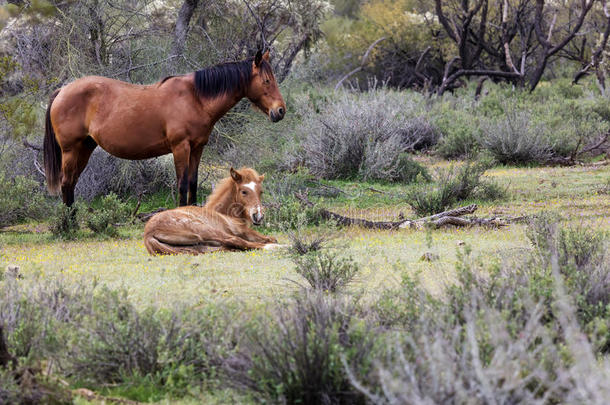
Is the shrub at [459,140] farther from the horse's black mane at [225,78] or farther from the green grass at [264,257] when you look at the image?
the horse's black mane at [225,78]

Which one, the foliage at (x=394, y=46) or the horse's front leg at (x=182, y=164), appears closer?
the horse's front leg at (x=182, y=164)

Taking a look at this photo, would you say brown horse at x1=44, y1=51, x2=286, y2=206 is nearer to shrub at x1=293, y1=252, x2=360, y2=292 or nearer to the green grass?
the green grass

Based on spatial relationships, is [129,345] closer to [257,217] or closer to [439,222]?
[257,217]

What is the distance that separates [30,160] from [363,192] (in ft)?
21.2

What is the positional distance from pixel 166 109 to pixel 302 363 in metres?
6.70

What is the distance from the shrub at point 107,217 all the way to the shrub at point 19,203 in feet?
3.69

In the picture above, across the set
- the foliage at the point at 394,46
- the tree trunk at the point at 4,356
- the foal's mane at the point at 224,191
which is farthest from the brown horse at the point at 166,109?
the foliage at the point at 394,46

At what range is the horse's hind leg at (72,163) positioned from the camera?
35.1 feet

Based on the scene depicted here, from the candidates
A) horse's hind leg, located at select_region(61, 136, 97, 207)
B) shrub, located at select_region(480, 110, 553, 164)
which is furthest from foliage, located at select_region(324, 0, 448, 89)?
horse's hind leg, located at select_region(61, 136, 97, 207)

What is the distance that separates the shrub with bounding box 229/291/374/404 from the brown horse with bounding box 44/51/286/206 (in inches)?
240

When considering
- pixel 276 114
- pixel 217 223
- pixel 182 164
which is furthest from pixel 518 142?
pixel 217 223

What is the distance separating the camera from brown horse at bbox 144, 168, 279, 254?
8.63 m

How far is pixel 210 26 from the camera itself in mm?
15695

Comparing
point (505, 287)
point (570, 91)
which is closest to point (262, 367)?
point (505, 287)
